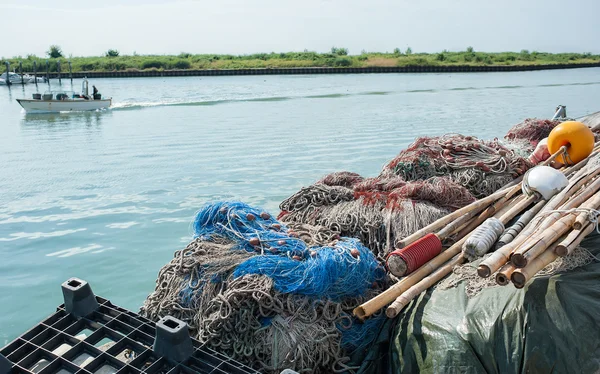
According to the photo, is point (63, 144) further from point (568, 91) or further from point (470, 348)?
point (568, 91)

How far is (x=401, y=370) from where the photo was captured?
2.88 metres

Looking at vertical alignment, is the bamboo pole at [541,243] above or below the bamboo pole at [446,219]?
above

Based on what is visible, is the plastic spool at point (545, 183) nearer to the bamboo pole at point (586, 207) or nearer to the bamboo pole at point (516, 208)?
the bamboo pole at point (516, 208)

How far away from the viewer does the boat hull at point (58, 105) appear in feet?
84.9

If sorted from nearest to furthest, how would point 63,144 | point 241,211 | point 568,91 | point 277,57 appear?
point 241,211
point 63,144
point 568,91
point 277,57

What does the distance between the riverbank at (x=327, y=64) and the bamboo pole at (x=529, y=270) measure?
188ft

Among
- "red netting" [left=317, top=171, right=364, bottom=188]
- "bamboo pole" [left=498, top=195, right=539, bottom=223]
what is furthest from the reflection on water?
"bamboo pole" [left=498, top=195, right=539, bottom=223]

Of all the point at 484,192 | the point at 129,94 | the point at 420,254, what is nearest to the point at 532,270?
the point at 420,254

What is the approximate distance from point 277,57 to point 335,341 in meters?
74.5

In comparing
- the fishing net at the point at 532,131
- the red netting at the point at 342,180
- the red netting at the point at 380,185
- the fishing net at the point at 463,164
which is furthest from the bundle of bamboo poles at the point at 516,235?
the fishing net at the point at 532,131

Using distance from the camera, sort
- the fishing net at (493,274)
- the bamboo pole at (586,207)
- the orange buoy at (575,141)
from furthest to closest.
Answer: the orange buoy at (575,141), the fishing net at (493,274), the bamboo pole at (586,207)

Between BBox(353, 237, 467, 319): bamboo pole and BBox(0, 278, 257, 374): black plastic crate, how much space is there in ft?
2.31

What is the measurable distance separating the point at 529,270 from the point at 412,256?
2.48ft

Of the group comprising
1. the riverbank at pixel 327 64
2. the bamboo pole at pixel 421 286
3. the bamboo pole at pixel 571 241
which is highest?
the riverbank at pixel 327 64
